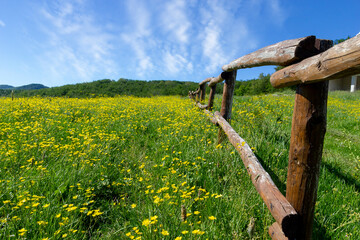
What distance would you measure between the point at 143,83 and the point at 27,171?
7190cm

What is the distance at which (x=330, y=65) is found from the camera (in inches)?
56.1

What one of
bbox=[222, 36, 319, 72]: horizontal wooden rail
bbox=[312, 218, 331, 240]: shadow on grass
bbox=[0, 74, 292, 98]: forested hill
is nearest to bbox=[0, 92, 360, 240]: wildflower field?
bbox=[312, 218, 331, 240]: shadow on grass

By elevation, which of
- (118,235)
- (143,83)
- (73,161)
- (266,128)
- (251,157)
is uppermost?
(143,83)

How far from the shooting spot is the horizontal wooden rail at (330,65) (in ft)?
4.18

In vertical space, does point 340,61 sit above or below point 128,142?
above

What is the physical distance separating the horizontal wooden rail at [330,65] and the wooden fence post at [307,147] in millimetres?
141

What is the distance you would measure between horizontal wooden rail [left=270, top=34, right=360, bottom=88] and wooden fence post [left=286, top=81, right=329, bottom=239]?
0.46ft

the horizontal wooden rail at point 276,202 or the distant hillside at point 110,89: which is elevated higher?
the distant hillside at point 110,89

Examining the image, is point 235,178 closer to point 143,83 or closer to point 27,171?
point 27,171

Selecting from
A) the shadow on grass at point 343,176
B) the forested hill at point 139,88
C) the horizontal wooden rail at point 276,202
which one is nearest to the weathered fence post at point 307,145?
the horizontal wooden rail at point 276,202

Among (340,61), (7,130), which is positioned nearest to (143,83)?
(7,130)

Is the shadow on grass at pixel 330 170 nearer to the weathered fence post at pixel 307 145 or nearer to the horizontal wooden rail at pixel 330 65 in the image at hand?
the weathered fence post at pixel 307 145

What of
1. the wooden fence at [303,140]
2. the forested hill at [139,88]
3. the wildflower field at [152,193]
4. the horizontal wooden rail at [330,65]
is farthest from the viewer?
the forested hill at [139,88]

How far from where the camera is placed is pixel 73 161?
364cm
